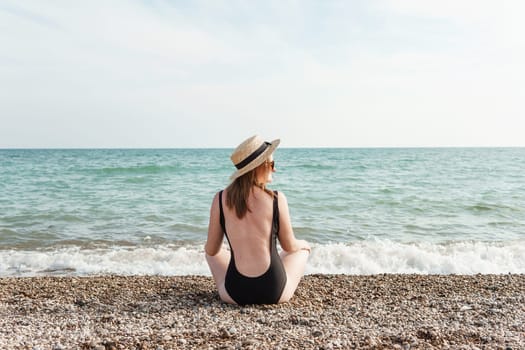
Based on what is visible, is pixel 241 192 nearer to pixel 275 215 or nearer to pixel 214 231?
pixel 275 215

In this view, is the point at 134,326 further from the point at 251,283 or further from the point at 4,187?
the point at 4,187

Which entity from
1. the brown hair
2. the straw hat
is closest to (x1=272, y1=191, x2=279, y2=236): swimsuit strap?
the brown hair

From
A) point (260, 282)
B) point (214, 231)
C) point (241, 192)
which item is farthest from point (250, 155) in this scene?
point (260, 282)

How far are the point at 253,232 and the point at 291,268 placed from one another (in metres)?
0.66

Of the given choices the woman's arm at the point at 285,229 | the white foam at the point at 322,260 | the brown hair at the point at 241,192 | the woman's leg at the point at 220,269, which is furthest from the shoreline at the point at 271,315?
the white foam at the point at 322,260

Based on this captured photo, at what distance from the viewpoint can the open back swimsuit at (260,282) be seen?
4391 mm

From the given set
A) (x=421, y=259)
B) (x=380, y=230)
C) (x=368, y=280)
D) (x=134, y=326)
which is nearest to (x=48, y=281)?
(x=134, y=326)

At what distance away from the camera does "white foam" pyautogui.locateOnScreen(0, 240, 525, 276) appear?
293 inches

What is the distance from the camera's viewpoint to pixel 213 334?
12.2 ft

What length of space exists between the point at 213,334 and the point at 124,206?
10.7 m

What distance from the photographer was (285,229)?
4422mm

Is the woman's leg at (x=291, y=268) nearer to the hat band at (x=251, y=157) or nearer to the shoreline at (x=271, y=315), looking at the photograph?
the shoreline at (x=271, y=315)

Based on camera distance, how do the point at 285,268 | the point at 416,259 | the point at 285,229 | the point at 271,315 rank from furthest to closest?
the point at 416,259 < the point at 285,268 < the point at 285,229 < the point at 271,315

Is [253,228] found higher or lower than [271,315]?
higher
